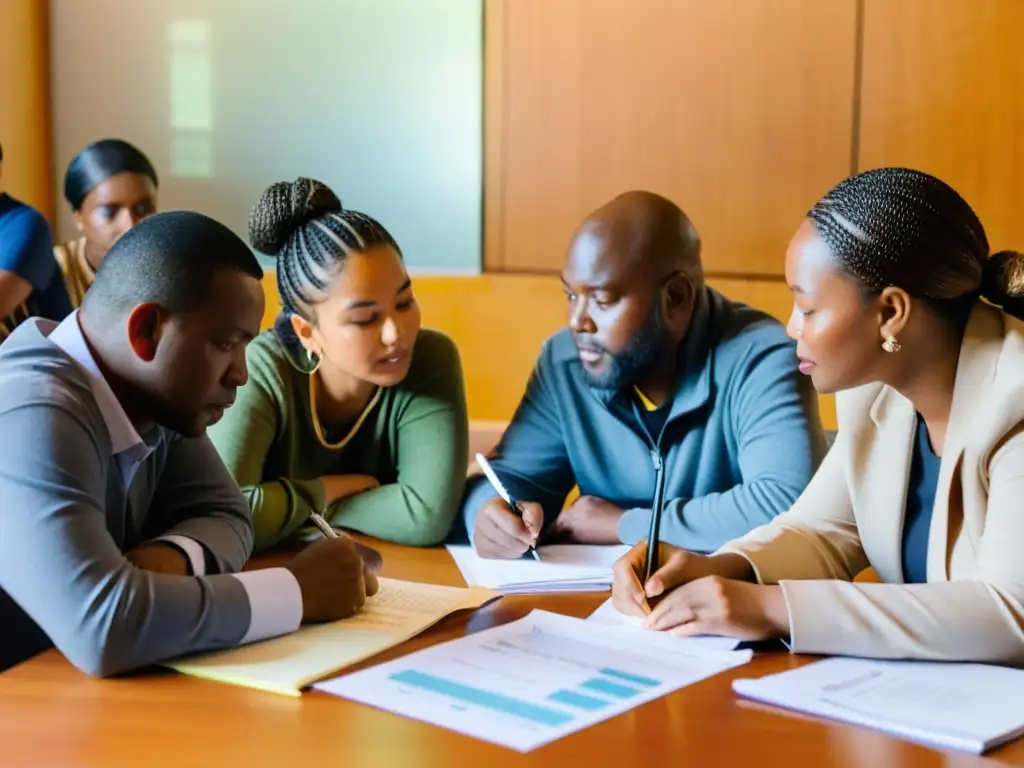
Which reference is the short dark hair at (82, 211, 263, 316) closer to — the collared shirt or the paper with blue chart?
the collared shirt

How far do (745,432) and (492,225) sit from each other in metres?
1.85

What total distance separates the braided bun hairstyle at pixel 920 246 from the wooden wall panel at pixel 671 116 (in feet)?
7.13

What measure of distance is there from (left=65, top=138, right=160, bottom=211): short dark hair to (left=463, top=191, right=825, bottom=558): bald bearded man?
1688mm

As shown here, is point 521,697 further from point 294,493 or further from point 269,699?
point 294,493

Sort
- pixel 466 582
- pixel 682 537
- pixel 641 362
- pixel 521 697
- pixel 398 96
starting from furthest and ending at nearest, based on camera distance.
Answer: pixel 398 96 < pixel 641 362 < pixel 682 537 < pixel 466 582 < pixel 521 697

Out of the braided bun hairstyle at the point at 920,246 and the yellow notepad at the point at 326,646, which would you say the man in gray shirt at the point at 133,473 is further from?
the braided bun hairstyle at the point at 920,246

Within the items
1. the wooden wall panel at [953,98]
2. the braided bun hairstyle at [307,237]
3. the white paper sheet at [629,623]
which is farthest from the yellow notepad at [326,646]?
the wooden wall panel at [953,98]

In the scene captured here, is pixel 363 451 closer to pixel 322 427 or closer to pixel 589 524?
pixel 322 427

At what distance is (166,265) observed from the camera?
1.26m

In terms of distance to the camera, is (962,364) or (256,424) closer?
(962,364)

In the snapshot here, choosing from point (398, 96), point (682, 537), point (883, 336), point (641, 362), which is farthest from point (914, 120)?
point (883, 336)

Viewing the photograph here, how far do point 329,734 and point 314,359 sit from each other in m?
1.07

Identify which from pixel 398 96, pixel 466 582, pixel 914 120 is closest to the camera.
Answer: pixel 466 582

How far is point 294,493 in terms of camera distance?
5.95 ft
